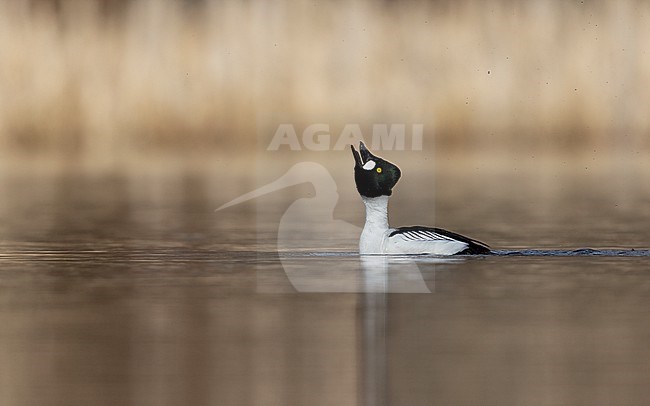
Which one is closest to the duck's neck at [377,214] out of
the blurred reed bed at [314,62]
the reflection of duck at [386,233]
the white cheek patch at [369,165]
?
the reflection of duck at [386,233]

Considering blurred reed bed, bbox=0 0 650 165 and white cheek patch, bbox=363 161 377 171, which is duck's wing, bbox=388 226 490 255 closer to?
white cheek patch, bbox=363 161 377 171

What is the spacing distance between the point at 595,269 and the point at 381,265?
114 cm

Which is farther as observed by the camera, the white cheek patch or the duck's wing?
the white cheek patch

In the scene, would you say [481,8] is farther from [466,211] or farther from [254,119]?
[466,211]

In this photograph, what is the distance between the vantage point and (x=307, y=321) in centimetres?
691

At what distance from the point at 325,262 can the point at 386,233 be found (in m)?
0.45

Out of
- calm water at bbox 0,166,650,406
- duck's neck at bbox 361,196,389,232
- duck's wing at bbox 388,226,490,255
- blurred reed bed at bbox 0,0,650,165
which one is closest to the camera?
calm water at bbox 0,166,650,406

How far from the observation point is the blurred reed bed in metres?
19.2

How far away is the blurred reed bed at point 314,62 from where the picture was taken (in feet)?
62.9

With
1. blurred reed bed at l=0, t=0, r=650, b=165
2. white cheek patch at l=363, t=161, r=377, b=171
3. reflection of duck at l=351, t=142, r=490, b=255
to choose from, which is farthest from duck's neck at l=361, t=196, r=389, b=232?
blurred reed bed at l=0, t=0, r=650, b=165

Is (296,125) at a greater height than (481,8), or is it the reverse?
(481,8)

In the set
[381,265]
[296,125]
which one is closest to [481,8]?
[296,125]

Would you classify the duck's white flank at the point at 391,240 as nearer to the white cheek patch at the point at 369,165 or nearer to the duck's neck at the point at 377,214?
the duck's neck at the point at 377,214

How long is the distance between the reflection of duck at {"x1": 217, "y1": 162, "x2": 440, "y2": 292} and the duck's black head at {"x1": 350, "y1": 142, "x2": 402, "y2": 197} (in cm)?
42
